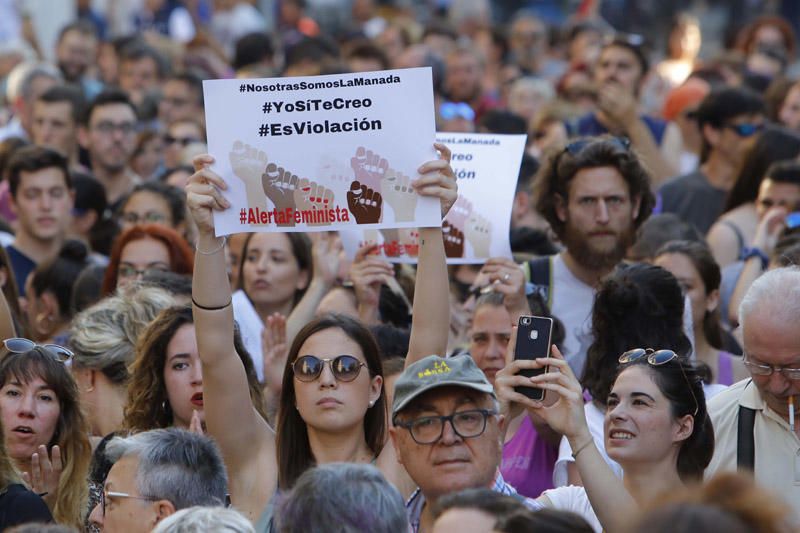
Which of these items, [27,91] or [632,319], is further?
[27,91]

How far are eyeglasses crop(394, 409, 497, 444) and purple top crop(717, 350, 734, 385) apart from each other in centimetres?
228

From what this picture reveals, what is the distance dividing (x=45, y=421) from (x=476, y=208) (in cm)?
233

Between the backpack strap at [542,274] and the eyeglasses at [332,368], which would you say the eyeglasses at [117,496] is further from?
the backpack strap at [542,274]

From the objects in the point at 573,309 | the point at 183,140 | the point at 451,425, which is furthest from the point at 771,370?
the point at 183,140

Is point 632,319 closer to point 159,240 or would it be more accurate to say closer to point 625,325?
point 625,325

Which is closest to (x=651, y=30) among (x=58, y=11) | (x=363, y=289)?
(x=58, y=11)

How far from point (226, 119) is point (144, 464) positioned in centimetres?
152

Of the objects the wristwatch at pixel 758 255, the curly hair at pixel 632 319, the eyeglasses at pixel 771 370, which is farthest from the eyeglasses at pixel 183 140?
the eyeglasses at pixel 771 370

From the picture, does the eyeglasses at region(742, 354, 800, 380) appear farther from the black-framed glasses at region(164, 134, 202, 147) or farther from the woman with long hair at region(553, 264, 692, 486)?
the black-framed glasses at region(164, 134, 202, 147)

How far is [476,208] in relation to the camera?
7.17m

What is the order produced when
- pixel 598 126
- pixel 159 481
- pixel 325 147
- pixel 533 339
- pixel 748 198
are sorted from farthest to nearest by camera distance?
pixel 598 126 → pixel 748 198 → pixel 325 147 → pixel 533 339 → pixel 159 481

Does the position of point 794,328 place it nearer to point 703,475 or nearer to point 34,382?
point 703,475

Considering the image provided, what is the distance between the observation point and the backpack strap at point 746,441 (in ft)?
17.6

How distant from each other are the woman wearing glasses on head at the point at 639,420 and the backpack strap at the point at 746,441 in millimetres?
183
